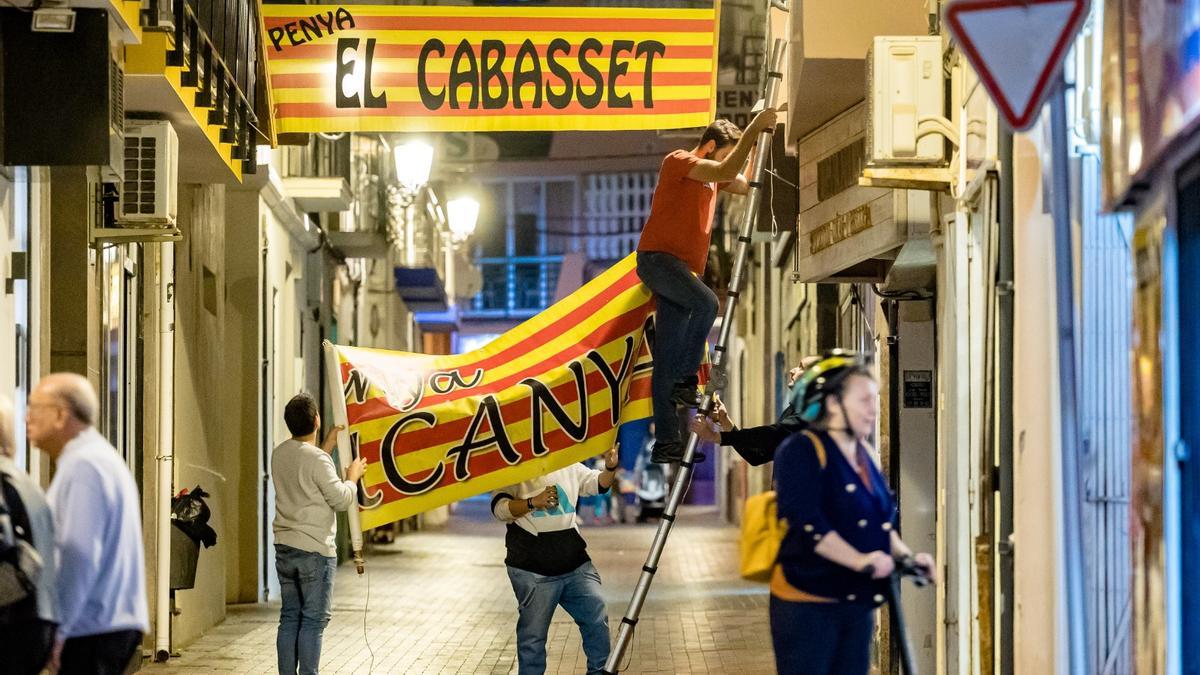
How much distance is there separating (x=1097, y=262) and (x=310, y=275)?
1828 centimetres

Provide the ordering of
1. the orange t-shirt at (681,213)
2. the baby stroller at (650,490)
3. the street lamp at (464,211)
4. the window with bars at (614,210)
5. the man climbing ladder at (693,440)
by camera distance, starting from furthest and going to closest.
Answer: the window with bars at (614,210)
the baby stroller at (650,490)
the street lamp at (464,211)
the orange t-shirt at (681,213)
the man climbing ladder at (693,440)

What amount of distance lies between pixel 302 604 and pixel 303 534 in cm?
46

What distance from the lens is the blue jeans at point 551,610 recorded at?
35.1ft

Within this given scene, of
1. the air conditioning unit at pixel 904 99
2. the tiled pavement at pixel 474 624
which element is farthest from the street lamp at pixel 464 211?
the air conditioning unit at pixel 904 99

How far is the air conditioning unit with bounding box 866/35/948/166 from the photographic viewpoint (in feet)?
33.3

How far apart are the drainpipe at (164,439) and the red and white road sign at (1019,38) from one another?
29.1 feet

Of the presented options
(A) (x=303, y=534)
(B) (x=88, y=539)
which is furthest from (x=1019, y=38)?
(A) (x=303, y=534)

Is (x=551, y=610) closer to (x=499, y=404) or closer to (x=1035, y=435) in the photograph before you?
(x=499, y=404)

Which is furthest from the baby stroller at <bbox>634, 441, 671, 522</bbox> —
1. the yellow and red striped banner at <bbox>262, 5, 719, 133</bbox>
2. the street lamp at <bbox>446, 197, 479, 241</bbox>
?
the yellow and red striped banner at <bbox>262, 5, 719, 133</bbox>

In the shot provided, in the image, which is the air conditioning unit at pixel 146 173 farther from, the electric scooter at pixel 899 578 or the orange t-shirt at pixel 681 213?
the electric scooter at pixel 899 578

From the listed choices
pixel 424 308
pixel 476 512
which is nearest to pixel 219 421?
pixel 424 308

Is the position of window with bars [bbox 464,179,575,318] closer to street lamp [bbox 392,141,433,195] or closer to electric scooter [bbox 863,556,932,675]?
street lamp [bbox 392,141,433,195]

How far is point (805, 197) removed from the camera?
44.0 ft

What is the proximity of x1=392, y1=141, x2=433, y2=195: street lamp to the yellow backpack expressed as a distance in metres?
16.2
